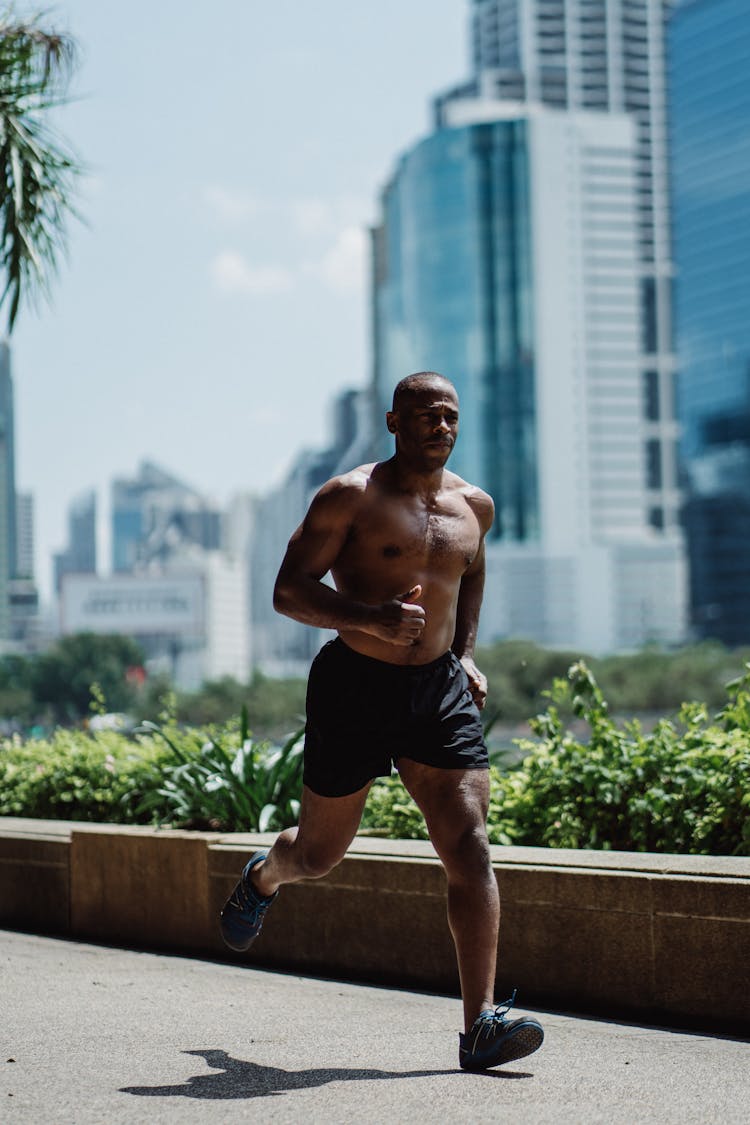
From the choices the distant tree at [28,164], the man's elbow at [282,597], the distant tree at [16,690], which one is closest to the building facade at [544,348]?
the distant tree at [16,690]

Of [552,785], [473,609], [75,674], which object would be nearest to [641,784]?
[552,785]

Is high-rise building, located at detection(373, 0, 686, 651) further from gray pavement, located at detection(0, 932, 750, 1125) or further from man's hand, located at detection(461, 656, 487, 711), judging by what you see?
man's hand, located at detection(461, 656, 487, 711)

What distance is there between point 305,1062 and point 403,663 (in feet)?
3.58

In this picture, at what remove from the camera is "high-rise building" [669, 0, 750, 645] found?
17638 centimetres

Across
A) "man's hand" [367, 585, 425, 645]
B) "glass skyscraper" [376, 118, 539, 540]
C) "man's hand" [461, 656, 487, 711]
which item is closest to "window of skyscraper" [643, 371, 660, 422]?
"glass skyscraper" [376, 118, 539, 540]

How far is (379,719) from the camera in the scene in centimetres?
431

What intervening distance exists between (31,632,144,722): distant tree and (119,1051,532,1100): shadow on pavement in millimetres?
101933

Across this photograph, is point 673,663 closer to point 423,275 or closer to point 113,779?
point 423,275

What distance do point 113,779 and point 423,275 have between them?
18226cm

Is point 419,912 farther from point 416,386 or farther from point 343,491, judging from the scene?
point 416,386

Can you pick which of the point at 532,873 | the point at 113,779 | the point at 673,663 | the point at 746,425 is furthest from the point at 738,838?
the point at 746,425

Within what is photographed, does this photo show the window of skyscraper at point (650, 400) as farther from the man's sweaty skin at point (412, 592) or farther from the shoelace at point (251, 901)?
the man's sweaty skin at point (412, 592)

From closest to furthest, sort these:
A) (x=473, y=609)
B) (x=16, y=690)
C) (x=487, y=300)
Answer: (x=473, y=609)
(x=16, y=690)
(x=487, y=300)

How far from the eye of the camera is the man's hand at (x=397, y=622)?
407cm
